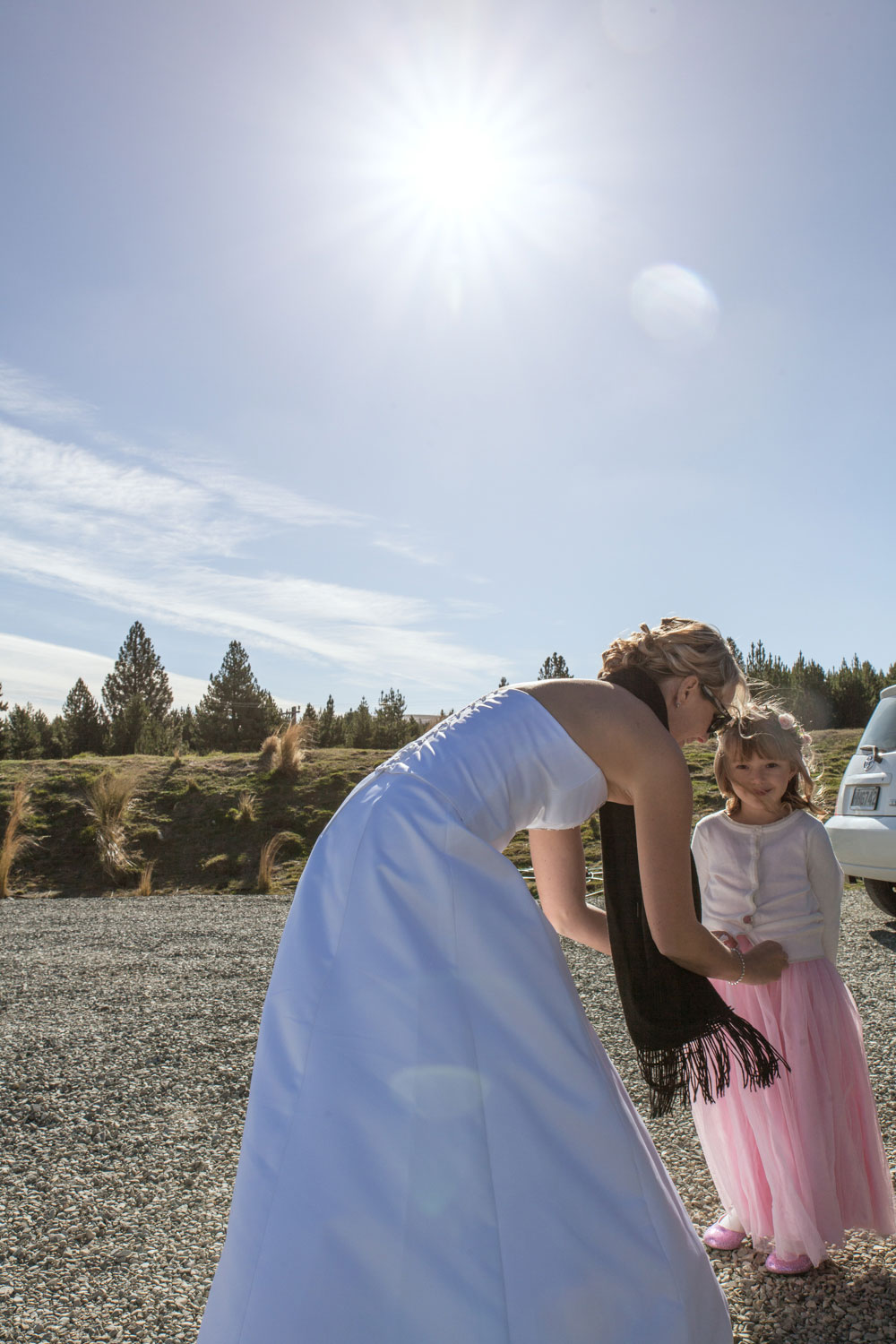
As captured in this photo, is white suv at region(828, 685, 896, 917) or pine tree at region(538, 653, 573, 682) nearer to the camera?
white suv at region(828, 685, 896, 917)

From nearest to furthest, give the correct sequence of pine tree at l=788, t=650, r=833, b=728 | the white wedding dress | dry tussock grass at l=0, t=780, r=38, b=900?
the white wedding dress → dry tussock grass at l=0, t=780, r=38, b=900 → pine tree at l=788, t=650, r=833, b=728

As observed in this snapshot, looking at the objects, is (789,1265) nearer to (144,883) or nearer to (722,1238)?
(722,1238)

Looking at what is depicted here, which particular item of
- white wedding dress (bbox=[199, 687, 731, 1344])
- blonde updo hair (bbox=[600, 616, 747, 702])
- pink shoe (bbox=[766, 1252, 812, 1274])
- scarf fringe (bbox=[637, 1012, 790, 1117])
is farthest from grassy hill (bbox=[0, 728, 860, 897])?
white wedding dress (bbox=[199, 687, 731, 1344])

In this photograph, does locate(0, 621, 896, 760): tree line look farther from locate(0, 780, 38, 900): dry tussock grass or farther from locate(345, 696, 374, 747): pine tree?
locate(0, 780, 38, 900): dry tussock grass

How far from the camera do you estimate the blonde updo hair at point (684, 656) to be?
2.07m

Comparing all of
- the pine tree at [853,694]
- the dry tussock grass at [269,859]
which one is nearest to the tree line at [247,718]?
the pine tree at [853,694]

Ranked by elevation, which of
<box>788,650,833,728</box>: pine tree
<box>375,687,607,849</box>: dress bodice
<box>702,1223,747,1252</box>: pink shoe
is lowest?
<box>702,1223,747,1252</box>: pink shoe

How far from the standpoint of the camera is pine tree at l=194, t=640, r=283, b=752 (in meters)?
25.4

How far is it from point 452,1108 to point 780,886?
167 centimetres

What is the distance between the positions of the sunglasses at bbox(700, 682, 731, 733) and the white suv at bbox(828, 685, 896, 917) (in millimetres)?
4487

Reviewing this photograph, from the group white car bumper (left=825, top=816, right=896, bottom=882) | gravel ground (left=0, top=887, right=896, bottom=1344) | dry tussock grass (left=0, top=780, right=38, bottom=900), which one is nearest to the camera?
gravel ground (left=0, top=887, right=896, bottom=1344)

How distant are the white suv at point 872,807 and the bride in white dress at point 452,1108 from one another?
508 centimetres

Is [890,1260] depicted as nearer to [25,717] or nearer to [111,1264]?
[111,1264]

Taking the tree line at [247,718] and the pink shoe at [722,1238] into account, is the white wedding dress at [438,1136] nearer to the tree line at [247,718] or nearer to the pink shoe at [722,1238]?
the pink shoe at [722,1238]
